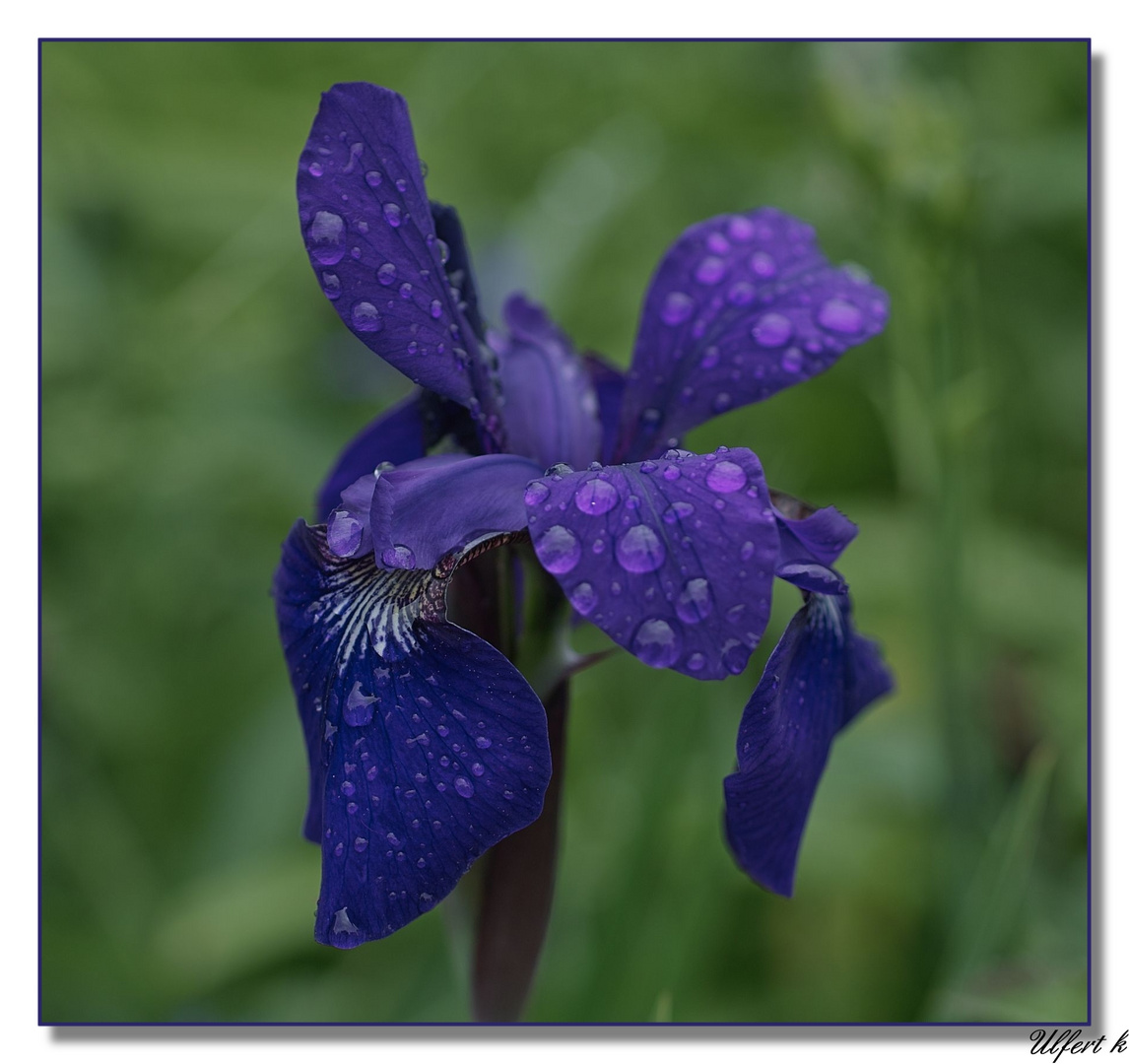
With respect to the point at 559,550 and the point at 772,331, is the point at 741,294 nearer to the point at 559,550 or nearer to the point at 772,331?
the point at 772,331

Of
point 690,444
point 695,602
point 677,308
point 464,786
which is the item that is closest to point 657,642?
point 695,602

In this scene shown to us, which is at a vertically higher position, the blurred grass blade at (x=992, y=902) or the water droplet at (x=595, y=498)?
the water droplet at (x=595, y=498)

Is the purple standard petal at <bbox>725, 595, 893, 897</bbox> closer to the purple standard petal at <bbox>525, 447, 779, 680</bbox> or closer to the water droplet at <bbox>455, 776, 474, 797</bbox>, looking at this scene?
the purple standard petal at <bbox>525, 447, 779, 680</bbox>

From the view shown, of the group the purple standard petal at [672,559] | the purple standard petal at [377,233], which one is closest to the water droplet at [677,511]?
the purple standard petal at [672,559]

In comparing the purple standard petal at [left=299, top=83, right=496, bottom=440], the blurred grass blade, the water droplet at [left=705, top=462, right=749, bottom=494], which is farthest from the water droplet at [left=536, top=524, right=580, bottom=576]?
the blurred grass blade

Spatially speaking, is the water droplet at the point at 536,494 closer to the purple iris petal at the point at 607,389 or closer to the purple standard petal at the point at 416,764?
the purple standard petal at the point at 416,764
